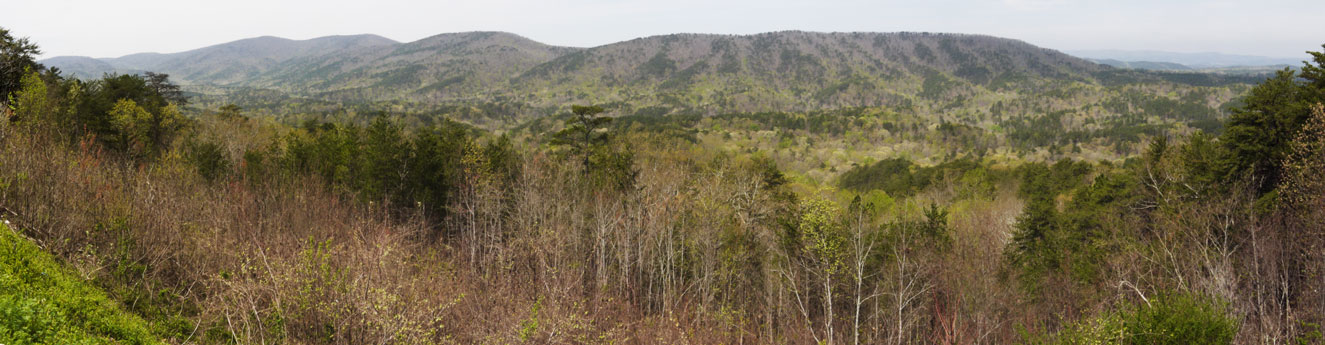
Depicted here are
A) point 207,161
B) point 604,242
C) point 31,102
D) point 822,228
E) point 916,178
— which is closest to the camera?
point 31,102

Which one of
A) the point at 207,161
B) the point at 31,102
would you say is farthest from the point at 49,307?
the point at 207,161

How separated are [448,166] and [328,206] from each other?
26.5ft

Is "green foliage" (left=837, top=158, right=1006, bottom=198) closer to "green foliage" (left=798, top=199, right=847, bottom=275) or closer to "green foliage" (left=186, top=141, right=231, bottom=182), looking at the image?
"green foliage" (left=798, top=199, right=847, bottom=275)

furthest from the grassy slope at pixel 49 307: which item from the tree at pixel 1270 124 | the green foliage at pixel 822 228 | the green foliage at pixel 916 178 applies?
the green foliage at pixel 916 178

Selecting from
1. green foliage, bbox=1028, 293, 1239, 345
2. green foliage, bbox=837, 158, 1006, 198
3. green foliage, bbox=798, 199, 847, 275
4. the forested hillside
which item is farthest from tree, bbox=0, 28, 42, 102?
green foliage, bbox=837, 158, 1006, 198

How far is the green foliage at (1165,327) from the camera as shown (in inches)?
532

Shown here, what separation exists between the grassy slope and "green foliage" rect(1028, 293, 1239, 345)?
67.2 feet

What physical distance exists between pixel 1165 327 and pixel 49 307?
77.0 feet

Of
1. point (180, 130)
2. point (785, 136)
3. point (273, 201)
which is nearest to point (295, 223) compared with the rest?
point (273, 201)

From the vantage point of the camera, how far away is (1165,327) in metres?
13.9

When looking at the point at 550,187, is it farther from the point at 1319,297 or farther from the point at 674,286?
the point at 1319,297

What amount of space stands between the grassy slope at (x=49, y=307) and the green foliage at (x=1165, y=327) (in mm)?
20495

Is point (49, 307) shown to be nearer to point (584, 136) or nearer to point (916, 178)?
point (584, 136)

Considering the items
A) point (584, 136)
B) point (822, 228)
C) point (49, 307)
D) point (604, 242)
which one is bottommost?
point (604, 242)
